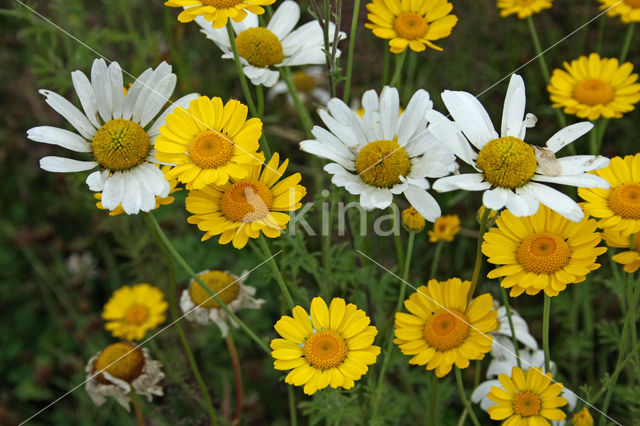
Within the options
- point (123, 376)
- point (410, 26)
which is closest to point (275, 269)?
point (123, 376)

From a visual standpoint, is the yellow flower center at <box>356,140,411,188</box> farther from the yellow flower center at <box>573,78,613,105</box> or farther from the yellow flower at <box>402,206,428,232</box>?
the yellow flower center at <box>573,78,613,105</box>

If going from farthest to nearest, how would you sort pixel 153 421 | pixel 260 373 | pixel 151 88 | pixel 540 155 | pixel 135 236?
pixel 135 236
pixel 260 373
pixel 153 421
pixel 151 88
pixel 540 155

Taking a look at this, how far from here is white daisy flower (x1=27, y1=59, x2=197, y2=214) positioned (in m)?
1.24

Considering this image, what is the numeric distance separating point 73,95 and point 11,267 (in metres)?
0.80

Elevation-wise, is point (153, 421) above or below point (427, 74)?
below

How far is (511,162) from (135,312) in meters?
1.50

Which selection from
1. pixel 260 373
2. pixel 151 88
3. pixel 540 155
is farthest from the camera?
pixel 260 373

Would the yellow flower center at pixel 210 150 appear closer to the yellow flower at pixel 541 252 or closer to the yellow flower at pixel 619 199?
the yellow flower at pixel 541 252

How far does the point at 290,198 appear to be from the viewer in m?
1.21

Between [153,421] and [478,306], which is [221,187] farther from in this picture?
[153,421]

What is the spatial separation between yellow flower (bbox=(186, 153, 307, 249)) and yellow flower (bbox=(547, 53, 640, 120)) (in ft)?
3.26

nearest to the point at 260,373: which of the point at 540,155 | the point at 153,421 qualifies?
the point at 153,421

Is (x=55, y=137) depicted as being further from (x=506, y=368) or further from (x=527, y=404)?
(x=506, y=368)

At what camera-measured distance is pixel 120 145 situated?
1275 mm
